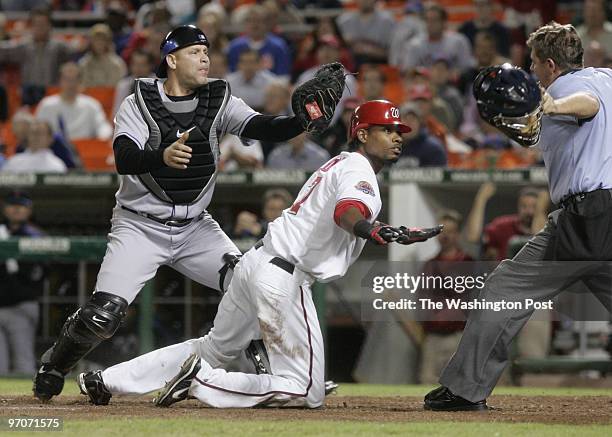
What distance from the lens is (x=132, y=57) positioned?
36.9ft

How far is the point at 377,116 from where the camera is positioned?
16.9 ft

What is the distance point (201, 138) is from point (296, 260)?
0.88 m

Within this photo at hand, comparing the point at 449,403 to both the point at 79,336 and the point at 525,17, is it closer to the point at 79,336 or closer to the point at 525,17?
the point at 79,336

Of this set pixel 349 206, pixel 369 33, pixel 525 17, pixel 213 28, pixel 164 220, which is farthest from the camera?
pixel 369 33

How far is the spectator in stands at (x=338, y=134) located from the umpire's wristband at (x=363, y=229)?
442 centimetres

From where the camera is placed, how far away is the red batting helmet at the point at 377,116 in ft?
16.9

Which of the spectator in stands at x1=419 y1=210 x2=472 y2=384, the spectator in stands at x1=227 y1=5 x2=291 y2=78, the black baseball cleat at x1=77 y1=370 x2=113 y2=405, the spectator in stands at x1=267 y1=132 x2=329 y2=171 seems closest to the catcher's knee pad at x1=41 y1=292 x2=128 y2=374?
the black baseball cleat at x1=77 y1=370 x2=113 y2=405

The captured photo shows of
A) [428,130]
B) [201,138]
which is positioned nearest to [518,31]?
[428,130]

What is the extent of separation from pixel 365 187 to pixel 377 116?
449mm

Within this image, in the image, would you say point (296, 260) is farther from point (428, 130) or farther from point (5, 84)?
point (5, 84)

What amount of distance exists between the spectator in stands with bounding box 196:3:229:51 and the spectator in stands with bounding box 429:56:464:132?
87.2 inches

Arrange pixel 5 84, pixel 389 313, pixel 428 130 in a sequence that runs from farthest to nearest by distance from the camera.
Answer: pixel 5 84
pixel 428 130
pixel 389 313

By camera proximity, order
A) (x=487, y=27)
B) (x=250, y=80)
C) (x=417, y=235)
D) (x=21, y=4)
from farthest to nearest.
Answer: (x=21, y=4) → (x=487, y=27) → (x=250, y=80) → (x=417, y=235)

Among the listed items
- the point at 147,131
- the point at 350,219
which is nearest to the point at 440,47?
the point at 147,131
